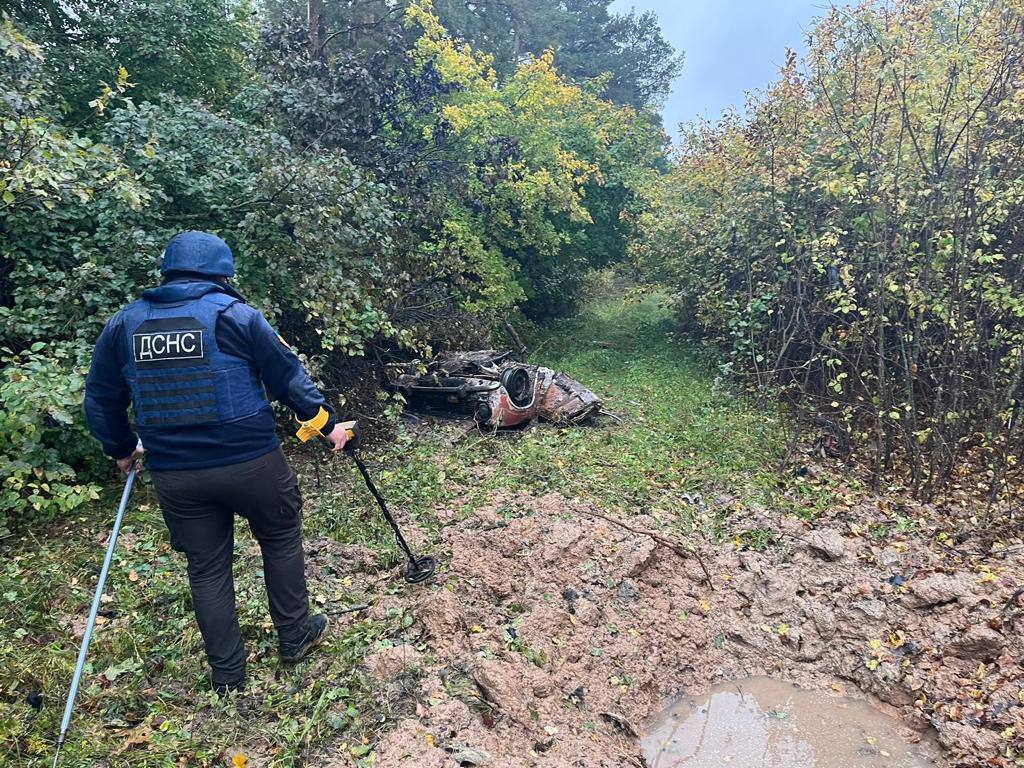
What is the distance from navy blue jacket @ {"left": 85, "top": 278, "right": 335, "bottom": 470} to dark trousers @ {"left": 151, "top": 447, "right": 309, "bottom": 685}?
69mm

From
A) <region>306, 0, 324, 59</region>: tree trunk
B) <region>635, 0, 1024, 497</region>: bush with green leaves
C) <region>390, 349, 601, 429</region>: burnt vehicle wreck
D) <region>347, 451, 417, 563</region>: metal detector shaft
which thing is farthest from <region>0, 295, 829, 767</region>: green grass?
<region>306, 0, 324, 59</region>: tree trunk

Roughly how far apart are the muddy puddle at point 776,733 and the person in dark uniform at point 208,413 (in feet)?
6.53

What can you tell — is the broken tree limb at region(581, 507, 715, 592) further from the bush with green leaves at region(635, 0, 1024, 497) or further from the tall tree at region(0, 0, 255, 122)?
the tall tree at region(0, 0, 255, 122)

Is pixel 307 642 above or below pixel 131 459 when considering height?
below

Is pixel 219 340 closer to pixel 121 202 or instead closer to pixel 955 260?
pixel 121 202

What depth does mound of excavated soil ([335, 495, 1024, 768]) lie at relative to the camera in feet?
8.81

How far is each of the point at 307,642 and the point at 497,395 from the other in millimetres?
4455

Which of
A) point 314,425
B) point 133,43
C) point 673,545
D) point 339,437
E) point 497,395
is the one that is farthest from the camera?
point 133,43

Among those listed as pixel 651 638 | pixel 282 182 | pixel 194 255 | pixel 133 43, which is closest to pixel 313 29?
pixel 133 43

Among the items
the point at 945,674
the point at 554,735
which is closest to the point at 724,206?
the point at 945,674

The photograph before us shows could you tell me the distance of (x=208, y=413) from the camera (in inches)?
96.7

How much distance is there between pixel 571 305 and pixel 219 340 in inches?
622

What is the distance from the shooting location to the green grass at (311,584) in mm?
2473

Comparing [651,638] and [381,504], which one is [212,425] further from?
[651,638]
